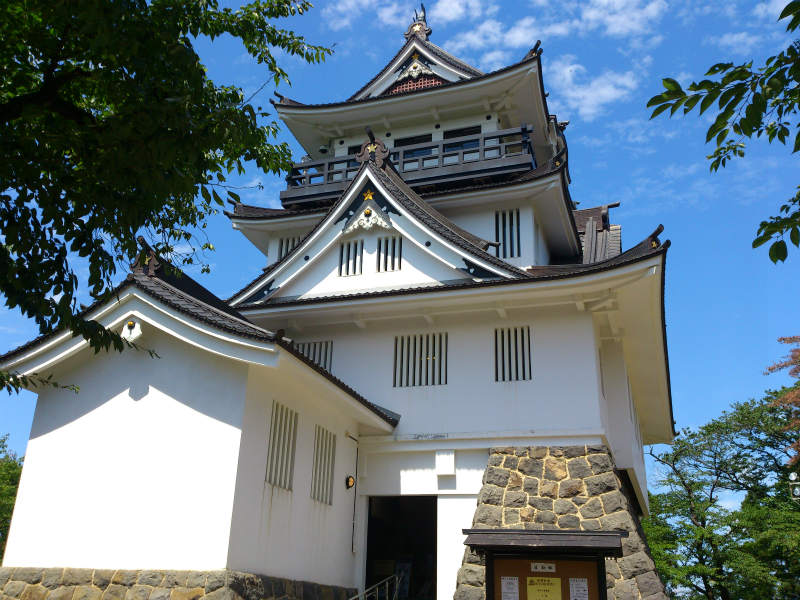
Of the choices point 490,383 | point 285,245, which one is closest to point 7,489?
point 285,245

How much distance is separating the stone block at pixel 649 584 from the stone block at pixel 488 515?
7.04ft

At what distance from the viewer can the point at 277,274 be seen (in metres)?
13.7

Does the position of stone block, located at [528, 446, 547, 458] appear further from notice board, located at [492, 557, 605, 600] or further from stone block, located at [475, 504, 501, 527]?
notice board, located at [492, 557, 605, 600]

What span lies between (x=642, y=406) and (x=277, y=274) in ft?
31.4

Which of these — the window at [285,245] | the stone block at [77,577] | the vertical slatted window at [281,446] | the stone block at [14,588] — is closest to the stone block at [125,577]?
the stone block at [77,577]

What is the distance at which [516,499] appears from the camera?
35.5ft

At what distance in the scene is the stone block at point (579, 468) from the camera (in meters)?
10.8

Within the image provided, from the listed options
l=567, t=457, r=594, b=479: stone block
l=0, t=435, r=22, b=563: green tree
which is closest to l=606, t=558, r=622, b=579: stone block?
l=567, t=457, r=594, b=479: stone block

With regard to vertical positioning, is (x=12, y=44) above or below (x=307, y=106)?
below

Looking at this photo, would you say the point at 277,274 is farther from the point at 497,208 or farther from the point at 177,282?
the point at 497,208

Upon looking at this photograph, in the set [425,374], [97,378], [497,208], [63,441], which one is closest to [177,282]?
[97,378]

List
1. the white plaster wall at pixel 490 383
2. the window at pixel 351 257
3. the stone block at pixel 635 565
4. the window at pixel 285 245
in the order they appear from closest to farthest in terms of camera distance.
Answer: the stone block at pixel 635 565
the white plaster wall at pixel 490 383
the window at pixel 351 257
the window at pixel 285 245

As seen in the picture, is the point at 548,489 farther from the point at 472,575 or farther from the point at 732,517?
the point at 732,517

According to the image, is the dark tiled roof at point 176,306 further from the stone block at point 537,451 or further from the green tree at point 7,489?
the green tree at point 7,489
